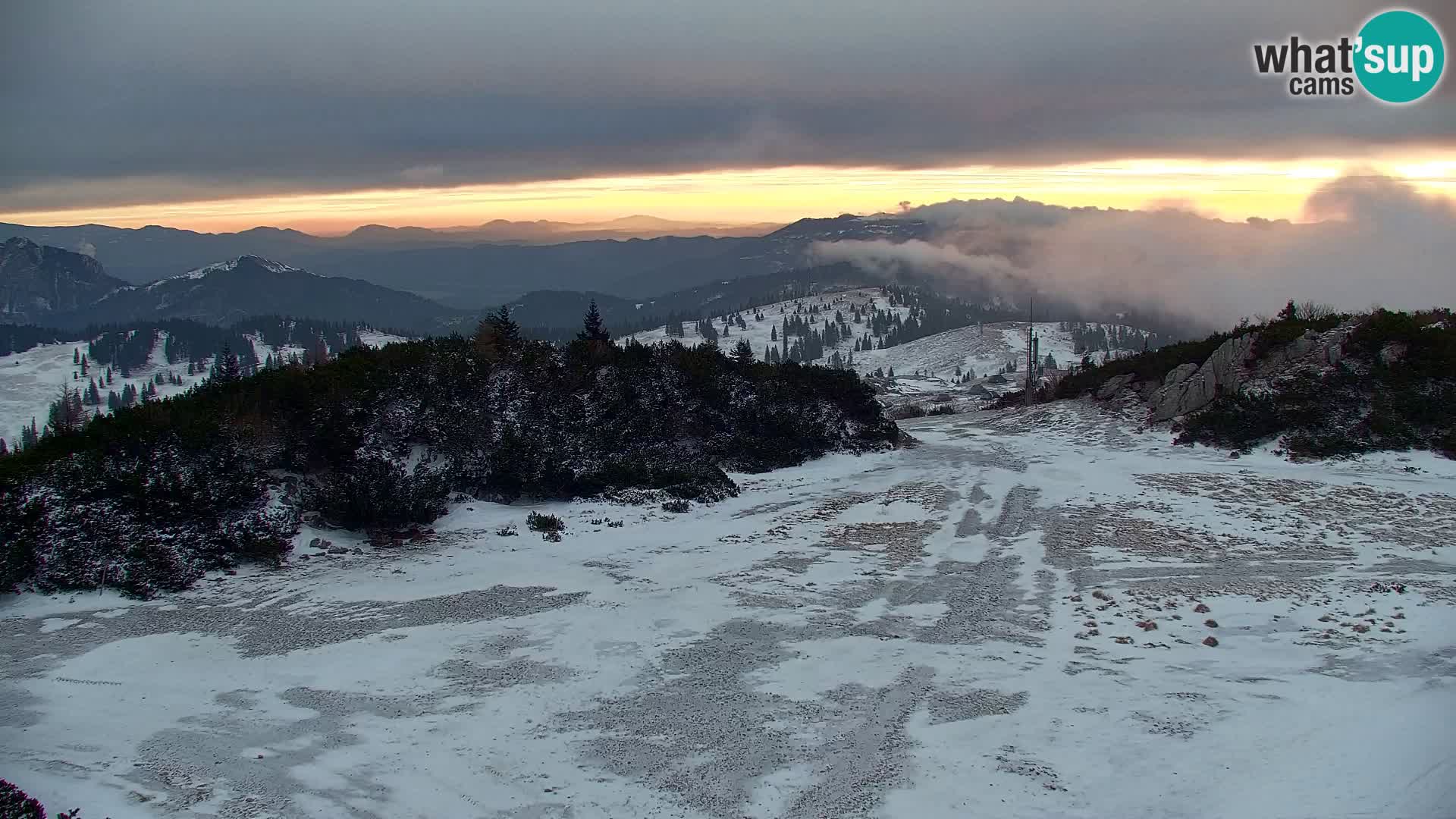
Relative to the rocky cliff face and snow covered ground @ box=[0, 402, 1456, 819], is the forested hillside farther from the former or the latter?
the rocky cliff face

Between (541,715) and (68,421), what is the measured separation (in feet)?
55.9

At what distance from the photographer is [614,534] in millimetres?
20250

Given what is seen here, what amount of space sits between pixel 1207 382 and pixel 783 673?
26722mm

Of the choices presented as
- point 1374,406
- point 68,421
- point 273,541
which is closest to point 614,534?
point 273,541

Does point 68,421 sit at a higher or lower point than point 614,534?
higher

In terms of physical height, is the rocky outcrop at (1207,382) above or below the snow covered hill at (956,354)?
above

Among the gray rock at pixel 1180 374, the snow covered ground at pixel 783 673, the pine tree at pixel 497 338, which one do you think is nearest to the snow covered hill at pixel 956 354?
the gray rock at pixel 1180 374

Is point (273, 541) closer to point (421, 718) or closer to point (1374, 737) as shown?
point (421, 718)

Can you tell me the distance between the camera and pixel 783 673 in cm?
1215

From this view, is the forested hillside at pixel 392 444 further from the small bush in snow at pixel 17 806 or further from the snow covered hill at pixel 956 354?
the snow covered hill at pixel 956 354

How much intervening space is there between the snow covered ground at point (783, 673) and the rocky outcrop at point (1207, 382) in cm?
1060

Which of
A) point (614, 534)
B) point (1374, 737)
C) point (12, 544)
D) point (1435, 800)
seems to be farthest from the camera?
point (614, 534)

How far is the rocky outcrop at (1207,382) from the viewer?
1235 inches

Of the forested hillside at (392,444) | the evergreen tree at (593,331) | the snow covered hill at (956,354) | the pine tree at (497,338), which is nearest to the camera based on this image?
the forested hillside at (392,444)
